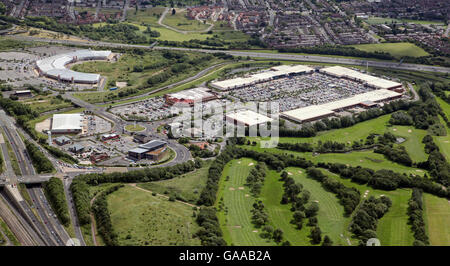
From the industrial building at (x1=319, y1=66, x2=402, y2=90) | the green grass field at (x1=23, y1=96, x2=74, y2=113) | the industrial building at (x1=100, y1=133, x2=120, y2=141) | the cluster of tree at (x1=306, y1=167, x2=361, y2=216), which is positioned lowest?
the cluster of tree at (x1=306, y1=167, x2=361, y2=216)

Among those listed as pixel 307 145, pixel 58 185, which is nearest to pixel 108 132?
pixel 58 185

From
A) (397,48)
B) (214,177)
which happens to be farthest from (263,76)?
(214,177)

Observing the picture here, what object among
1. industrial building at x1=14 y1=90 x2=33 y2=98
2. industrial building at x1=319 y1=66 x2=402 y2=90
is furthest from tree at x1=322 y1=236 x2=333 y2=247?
industrial building at x1=14 y1=90 x2=33 y2=98

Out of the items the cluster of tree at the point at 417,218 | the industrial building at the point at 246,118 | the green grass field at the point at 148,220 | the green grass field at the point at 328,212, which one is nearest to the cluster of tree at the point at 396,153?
the cluster of tree at the point at 417,218

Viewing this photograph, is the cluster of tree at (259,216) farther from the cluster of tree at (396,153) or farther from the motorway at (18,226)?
the cluster of tree at (396,153)

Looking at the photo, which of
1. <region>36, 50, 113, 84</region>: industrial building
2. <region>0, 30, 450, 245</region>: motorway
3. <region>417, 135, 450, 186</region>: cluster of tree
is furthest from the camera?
<region>36, 50, 113, 84</region>: industrial building

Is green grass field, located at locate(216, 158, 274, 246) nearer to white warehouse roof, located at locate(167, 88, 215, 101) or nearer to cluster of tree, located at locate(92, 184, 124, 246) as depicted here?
cluster of tree, located at locate(92, 184, 124, 246)
